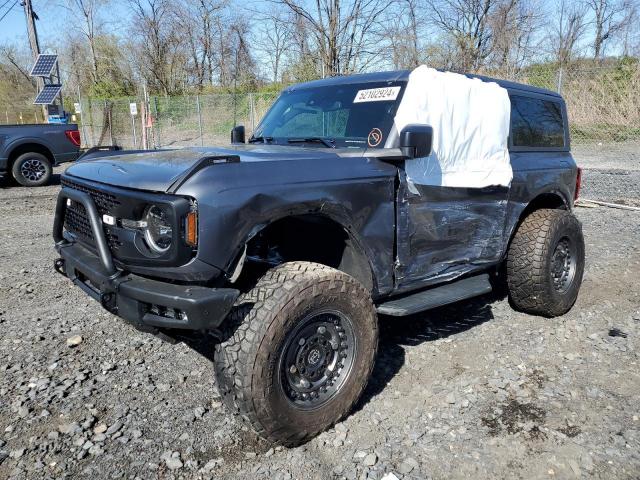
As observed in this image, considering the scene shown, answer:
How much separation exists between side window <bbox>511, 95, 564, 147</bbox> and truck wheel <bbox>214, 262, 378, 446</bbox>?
233 centimetres

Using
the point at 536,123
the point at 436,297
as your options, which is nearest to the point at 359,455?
the point at 436,297

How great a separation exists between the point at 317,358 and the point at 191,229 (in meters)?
1.04

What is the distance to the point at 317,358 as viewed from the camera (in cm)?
289

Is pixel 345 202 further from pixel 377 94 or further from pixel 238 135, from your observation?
pixel 238 135

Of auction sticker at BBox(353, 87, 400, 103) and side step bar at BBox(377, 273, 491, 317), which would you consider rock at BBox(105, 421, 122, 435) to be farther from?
auction sticker at BBox(353, 87, 400, 103)

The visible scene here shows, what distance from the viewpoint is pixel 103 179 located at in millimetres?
2832

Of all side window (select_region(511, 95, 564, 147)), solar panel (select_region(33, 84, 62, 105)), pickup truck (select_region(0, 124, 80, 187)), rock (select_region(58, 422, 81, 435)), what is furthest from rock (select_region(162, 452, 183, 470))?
solar panel (select_region(33, 84, 62, 105))

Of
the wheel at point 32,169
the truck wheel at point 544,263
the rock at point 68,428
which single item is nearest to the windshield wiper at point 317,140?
the truck wheel at point 544,263

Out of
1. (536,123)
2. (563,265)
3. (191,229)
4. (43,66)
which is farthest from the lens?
(43,66)

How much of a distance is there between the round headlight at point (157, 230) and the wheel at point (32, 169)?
10783mm

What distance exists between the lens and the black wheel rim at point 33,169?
11.7m

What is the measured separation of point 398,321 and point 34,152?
10587 mm

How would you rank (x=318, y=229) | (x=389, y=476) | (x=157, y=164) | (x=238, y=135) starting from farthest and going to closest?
(x=238, y=135), (x=318, y=229), (x=157, y=164), (x=389, y=476)

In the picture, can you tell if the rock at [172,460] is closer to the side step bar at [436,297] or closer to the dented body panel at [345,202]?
the dented body panel at [345,202]
